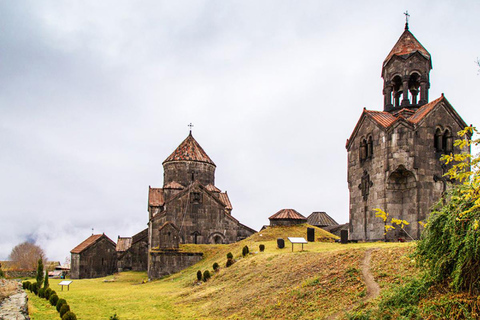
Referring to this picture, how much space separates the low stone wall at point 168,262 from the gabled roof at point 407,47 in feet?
53.9

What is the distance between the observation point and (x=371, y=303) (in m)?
8.95

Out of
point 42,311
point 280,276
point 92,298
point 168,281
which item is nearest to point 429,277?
point 280,276

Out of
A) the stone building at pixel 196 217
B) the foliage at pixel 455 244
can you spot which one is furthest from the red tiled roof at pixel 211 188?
the foliage at pixel 455 244

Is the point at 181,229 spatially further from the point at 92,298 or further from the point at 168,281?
the point at 92,298

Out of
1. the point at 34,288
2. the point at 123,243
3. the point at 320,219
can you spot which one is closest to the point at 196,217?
the point at 34,288

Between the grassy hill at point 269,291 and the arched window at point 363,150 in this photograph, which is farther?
the arched window at point 363,150

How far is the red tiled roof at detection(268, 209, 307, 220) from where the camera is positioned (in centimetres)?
2881

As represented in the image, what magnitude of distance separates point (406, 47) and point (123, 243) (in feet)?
106

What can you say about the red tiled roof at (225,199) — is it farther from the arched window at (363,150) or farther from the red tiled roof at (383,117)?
the red tiled roof at (383,117)

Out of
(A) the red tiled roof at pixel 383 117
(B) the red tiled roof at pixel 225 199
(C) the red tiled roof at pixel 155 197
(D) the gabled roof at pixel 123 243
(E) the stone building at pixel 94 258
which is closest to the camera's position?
(A) the red tiled roof at pixel 383 117

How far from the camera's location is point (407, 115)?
2023 centimetres

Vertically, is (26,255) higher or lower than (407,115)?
lower

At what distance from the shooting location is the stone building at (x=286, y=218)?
28.7 meters

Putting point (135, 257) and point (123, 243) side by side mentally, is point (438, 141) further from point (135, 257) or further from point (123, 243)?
point (123, 243)
